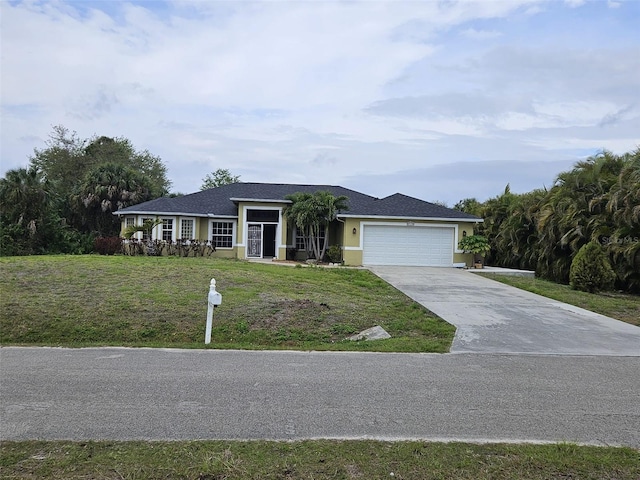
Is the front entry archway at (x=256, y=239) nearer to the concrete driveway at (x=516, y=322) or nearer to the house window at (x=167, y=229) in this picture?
the house window at (x=167, y=229)

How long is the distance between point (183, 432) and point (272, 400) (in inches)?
46.3

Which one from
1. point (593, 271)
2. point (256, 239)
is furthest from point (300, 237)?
point (593, 271)

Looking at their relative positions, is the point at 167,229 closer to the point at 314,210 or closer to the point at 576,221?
the point at 314,210

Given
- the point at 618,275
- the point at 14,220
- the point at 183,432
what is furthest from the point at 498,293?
the point at 14,220

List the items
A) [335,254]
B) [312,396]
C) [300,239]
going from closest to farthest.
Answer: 1. [312,396]
2. [335,254]
3. [300,239]

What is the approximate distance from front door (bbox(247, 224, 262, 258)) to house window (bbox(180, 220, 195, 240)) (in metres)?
2.84

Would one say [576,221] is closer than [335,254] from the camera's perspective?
Yes

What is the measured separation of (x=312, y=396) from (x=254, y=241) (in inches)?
780

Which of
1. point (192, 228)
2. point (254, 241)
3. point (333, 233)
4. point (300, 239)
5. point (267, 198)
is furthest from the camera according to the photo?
point (333, 233)

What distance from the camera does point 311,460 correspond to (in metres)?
3.82

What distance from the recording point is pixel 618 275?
17.3 meters

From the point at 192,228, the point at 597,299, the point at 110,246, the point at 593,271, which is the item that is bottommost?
the point at 597,299

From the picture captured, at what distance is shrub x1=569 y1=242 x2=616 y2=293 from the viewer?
16.6 meters

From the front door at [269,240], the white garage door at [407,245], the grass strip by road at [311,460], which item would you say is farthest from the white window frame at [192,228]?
the grass strip by road at [311,460]
